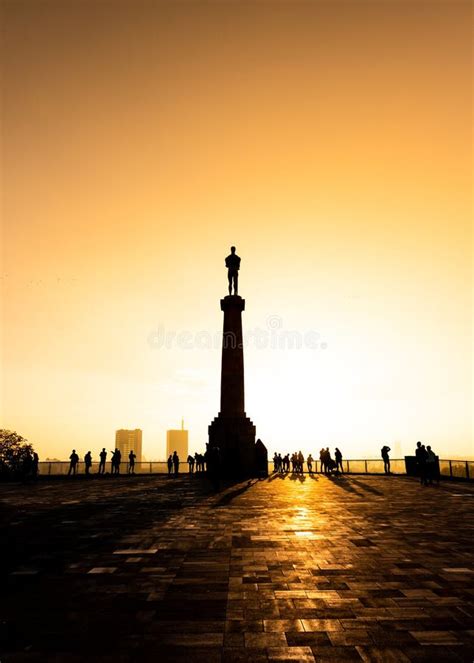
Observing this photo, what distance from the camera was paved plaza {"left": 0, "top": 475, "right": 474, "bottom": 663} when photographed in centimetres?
407

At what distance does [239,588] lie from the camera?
18.4 feet

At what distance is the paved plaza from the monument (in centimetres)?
1665

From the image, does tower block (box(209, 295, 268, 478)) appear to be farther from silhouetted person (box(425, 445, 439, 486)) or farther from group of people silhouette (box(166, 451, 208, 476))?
silhouetted person (box(425, 445, 439, 486))

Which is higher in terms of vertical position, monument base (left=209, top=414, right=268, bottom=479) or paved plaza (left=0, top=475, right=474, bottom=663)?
monument base (left=209, top=414, right=268, bottom=479)

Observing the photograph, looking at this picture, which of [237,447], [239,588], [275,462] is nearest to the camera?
[239,588]

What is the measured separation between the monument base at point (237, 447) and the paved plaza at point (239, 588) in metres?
16.6

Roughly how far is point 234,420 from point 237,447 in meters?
1.77

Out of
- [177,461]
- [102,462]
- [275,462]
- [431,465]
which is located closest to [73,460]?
[102,462]

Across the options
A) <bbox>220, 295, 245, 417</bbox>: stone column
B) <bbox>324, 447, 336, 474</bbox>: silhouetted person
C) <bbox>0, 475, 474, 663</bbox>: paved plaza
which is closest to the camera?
<bbox>0, 475, 474, 663</bbox>: paved plaza

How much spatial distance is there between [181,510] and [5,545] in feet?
17.4

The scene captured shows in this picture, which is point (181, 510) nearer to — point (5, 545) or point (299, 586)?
point (5, 545)

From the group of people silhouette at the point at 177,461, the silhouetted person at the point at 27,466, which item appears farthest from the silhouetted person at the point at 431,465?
the silhouetted person at the point at 27,466

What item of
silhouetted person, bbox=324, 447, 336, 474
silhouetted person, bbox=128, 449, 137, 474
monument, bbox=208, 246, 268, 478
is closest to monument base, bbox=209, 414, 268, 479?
monument, bbox=208, 246, 268, 478

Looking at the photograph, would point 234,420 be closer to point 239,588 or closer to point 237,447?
point 237,447
